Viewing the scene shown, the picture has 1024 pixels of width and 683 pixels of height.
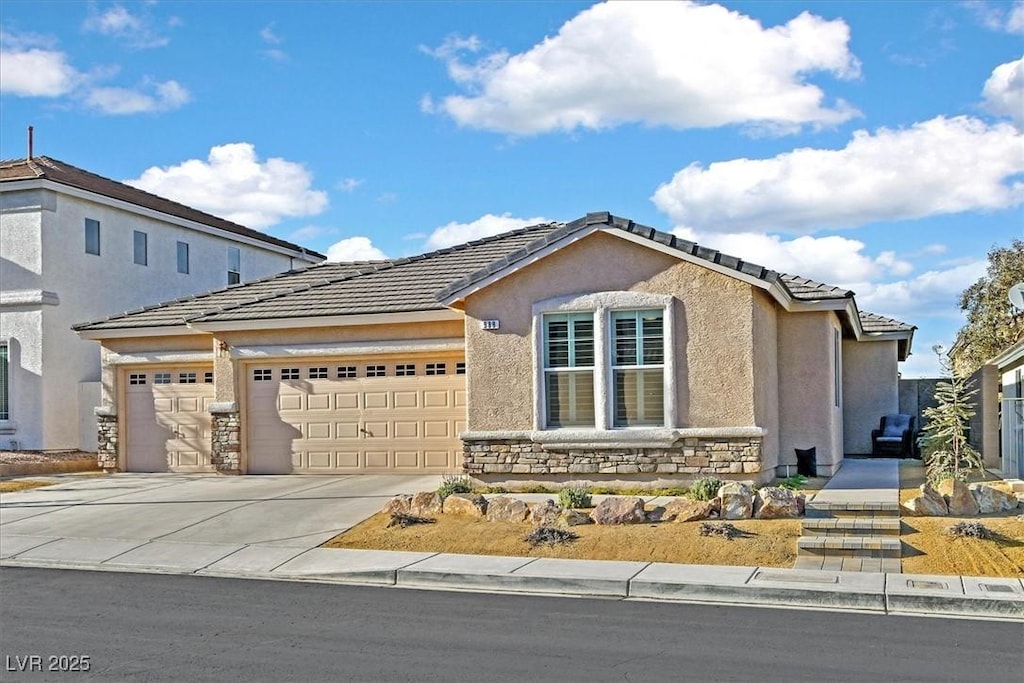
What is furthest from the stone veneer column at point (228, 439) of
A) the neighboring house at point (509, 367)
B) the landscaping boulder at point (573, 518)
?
the landscaping boulder at point (573, 518)

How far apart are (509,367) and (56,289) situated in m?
14.7

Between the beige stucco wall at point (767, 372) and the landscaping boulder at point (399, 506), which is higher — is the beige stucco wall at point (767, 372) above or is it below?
above

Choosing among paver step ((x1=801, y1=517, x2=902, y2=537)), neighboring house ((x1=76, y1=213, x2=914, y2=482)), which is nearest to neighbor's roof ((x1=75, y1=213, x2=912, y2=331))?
neighboring house ((x1=76, y1=213, x2=914, y2=482))

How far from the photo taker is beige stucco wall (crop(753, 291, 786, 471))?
619 inches

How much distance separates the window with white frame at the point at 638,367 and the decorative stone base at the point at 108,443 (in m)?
11.2

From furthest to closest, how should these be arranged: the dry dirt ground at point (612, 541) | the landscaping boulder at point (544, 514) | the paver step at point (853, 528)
A: 1. the landscaping boulder at point (544, 514)
2. the paver step at point (853, 528)
3. the dry dirt ground at point (612, 541)

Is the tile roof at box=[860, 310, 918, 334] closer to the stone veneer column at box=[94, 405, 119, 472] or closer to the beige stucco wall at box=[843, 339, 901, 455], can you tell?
the beige stucco wall at box=[843, 339, 901, 455]

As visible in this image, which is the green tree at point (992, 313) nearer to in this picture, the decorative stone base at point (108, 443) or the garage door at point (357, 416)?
the garage door at point (357, 416)

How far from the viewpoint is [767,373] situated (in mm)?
16609

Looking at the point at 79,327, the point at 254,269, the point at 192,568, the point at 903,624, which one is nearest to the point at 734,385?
the point at 903,624

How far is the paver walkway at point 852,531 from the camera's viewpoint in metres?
11.3

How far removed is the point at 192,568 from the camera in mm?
12516

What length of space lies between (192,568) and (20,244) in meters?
16.4

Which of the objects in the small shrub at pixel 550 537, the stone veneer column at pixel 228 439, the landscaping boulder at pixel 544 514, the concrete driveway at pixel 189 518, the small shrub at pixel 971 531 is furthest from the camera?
the stone veneer column at pixel 228 439
